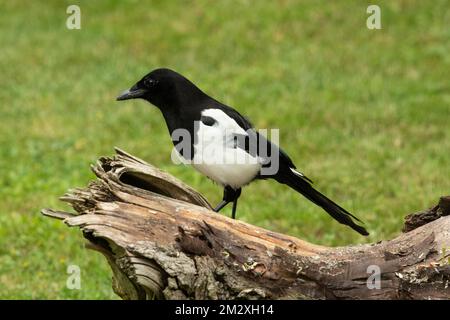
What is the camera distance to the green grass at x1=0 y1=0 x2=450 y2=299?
24.6 feet

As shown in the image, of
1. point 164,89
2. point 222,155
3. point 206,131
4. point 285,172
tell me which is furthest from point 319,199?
point 164,89

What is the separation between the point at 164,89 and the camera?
16.5ft

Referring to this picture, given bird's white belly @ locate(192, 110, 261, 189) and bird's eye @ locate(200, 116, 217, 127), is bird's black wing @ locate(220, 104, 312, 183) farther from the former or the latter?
bird's eye @ locate(200, 116, 217, 127)

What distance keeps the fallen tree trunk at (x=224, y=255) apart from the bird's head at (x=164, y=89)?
64cm

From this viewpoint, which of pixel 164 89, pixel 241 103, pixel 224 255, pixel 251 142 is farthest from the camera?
pixel 241 103

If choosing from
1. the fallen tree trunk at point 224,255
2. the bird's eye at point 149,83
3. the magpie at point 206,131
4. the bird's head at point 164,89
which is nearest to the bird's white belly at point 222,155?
the magpie at point 206,131

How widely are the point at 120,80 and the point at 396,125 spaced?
11.7ft

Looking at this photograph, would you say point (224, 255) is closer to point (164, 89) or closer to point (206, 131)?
point (206, 131)

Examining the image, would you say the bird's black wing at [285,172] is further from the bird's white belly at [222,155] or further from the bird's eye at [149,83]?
the bird's eye at [149,83]

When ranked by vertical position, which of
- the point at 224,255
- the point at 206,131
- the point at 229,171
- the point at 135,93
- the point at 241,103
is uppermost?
the point at 241,103

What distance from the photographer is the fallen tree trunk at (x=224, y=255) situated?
13.3 feet

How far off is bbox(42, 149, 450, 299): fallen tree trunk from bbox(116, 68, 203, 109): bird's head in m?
0.64

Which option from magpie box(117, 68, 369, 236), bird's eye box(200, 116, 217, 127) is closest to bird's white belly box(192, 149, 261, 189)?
magpie box(117, 68, 369, 236)

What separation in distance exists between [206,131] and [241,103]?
18.0ft
